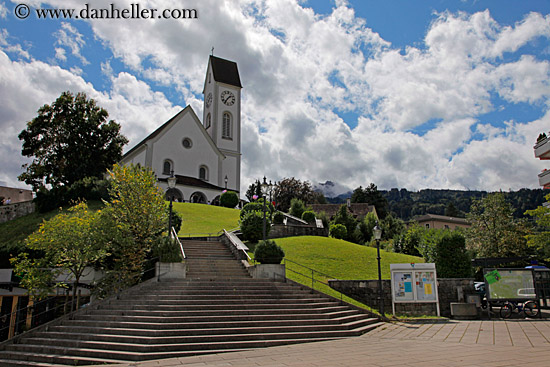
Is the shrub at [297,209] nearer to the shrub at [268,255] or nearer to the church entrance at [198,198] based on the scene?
the shrub at [268,255]

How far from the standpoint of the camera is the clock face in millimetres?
65875

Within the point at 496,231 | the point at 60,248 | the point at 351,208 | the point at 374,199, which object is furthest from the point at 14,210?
the point at 374,199

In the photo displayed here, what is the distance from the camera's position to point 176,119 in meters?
55.6

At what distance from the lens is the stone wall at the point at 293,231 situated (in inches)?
1122

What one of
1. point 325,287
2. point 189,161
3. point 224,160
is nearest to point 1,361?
point 325,287

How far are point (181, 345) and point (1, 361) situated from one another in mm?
5252

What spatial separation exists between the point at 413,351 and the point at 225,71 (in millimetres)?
64517

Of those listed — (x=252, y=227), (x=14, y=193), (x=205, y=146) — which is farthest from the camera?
(x=205, y=146)

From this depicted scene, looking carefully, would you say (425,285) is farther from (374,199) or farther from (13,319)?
(374,199)

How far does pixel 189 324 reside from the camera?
11625 millimetres

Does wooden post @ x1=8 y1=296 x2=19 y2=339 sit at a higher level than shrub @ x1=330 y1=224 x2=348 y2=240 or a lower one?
lower

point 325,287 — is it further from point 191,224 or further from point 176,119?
point 176,119

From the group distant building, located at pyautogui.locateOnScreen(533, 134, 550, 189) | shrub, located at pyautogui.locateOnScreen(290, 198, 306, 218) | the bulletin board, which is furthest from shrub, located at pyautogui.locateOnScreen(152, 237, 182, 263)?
distant building, located at pyautogui.locateOnScreen(533, 134, 550, 189)

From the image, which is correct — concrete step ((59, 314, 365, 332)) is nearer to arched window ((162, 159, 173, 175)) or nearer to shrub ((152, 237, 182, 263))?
shrub ((152, 237, 182, 263))
